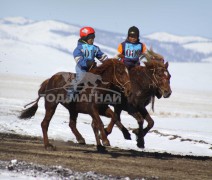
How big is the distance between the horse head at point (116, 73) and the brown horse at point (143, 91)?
1.23 meters

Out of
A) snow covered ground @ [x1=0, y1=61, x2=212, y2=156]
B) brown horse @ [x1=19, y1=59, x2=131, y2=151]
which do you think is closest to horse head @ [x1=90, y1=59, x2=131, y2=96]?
brown horse @ [x1=19, y1=59, x2=131, y2=151]

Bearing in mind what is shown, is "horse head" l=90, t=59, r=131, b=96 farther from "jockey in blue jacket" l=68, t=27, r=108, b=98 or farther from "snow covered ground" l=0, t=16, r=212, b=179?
"snow covered ground" l=0, t=16, r=212, b=179

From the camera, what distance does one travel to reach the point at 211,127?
2784cm

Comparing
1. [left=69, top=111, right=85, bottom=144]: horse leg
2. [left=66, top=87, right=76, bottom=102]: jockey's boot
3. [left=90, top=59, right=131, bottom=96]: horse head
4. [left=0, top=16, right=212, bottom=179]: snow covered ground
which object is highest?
[left=90, top=59, right=131, bottom=96]: horse head

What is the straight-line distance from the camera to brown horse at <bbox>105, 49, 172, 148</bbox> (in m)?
14.5

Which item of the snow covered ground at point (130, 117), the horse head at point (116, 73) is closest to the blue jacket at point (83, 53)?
the horse head at point (116, 73)

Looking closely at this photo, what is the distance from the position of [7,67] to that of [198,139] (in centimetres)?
5764

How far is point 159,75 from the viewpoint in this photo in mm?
14430

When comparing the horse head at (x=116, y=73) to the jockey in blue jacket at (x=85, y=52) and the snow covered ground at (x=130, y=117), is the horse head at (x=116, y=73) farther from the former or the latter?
the snow covered ground at (x=130, y=117)

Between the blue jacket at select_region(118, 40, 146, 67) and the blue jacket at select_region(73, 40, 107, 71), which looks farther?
the blue jacket at select_region(118, 40, 146, 67)

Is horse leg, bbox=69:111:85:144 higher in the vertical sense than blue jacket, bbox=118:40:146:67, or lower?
lower

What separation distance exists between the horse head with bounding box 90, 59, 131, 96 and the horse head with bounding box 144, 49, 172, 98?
4.72 feet

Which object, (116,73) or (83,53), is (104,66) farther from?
(83,53)

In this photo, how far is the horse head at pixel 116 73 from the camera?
13016 mm
